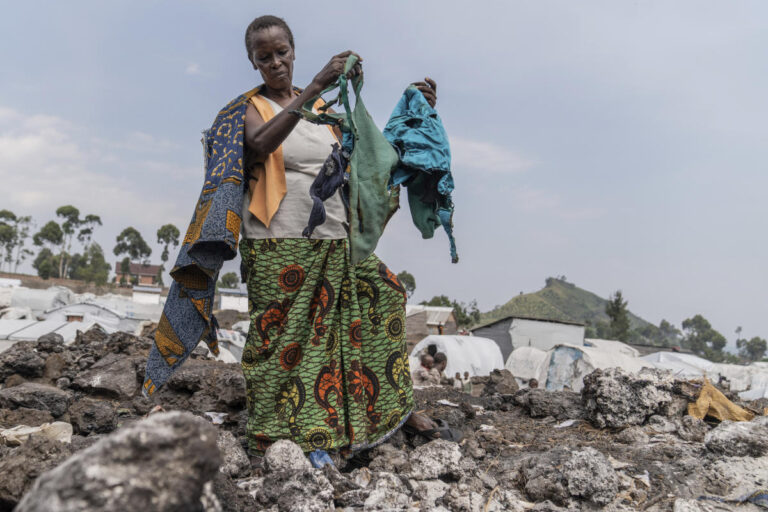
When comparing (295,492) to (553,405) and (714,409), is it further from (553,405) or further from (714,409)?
(714,409)

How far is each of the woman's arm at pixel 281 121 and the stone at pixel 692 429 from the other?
2660 millimetres

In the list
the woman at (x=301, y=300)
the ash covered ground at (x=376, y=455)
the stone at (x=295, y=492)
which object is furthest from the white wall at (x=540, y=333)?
the stone at (x=295, y=492)

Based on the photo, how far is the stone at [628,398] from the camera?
139 inches

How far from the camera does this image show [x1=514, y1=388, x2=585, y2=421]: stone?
3.87m

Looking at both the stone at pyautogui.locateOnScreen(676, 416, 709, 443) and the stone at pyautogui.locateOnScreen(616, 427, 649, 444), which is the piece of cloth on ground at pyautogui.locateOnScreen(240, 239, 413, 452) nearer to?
the stone at pyautogui.locateOnScreen(616, 427, 649, 444)

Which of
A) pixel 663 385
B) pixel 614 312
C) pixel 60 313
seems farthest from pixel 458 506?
pixel 614 312

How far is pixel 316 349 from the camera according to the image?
2609mm

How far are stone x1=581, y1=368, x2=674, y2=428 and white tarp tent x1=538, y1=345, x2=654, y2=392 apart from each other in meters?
5.88

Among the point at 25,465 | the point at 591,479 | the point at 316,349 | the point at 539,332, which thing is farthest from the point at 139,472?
the point at 539,332

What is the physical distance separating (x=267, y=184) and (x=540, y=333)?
17735mm

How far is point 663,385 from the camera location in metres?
3.61

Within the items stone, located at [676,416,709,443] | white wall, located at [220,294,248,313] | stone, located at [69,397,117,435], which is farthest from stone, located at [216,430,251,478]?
white wall, located at [220,294,248,313]

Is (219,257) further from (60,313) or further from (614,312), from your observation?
(614,312)

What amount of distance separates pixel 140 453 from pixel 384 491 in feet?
4.57
